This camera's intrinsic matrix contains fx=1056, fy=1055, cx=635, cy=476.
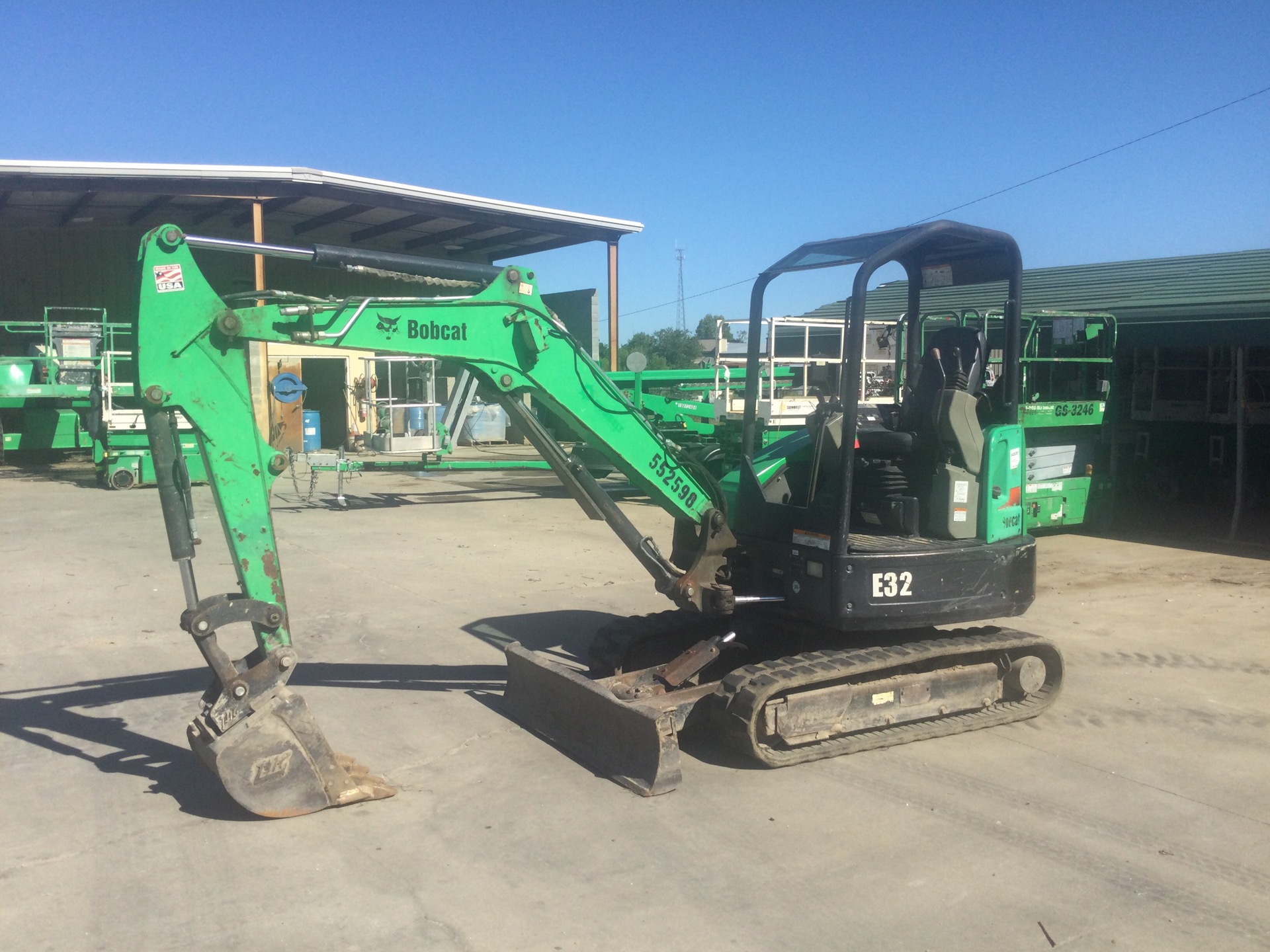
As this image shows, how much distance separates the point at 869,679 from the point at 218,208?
70.0 feet

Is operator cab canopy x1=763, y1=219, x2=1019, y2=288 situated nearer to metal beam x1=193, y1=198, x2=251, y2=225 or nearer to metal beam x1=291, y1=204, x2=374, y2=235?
metal beam x1=193, y1=198, x2=251, y2=225

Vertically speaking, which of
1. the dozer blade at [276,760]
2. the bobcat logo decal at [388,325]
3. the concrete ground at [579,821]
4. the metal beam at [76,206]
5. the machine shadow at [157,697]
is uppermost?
the metal beam at [76,206]

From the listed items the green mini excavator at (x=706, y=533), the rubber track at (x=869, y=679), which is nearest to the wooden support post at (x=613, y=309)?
the green mini excavator at (x=706, y=533)

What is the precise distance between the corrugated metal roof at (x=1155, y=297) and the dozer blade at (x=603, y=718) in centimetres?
856

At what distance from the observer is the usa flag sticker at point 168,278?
15.1 feet

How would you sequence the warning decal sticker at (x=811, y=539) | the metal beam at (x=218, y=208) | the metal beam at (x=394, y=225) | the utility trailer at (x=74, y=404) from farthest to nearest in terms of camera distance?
the metal beam at (x=394, y=225) < the metal beam at (x=218, y=208) < the utility trailer at (x=74, y=404) < the warning decal sticker at (x=811, y=539)

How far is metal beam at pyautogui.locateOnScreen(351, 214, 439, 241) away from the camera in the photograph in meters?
24.2

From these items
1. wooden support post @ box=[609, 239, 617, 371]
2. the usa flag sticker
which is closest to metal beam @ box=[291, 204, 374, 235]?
wooden support post @ box=[609, 239, 617, 371]

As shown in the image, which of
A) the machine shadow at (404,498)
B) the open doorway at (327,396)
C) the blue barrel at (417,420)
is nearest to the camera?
the machine shadow at (404,498)

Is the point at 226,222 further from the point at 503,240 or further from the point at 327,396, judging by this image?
the point at 503,240

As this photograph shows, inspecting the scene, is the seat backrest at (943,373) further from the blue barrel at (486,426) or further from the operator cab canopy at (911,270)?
the blue barrel at (486,426)

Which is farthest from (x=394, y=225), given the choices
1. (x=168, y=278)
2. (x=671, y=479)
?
(x=168, y=278)

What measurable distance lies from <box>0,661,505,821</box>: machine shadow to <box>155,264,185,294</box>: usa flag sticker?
7.42 ft

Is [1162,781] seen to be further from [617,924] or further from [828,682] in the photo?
[617,924]
